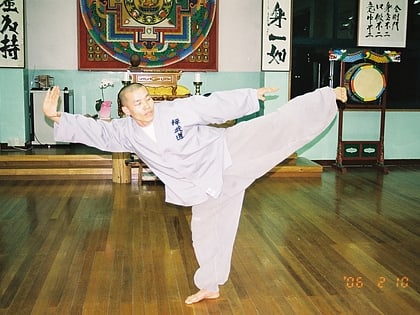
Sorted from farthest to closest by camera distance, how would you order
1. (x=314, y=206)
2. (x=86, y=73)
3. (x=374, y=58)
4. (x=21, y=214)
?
(x=86, y=73) → (x=374, y=58) → (x=314, y=206) → (x=21, y=214)

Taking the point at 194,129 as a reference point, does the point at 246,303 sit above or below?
below

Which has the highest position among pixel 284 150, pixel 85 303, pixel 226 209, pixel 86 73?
pixel 86 73

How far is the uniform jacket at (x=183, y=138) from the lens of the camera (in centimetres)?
263

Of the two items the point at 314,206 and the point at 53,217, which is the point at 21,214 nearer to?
the point at 53,217

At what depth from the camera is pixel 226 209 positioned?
9.38 ft

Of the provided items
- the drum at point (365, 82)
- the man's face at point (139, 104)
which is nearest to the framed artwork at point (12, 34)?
the drum at point (365, 82)

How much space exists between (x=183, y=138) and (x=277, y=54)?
4.36m

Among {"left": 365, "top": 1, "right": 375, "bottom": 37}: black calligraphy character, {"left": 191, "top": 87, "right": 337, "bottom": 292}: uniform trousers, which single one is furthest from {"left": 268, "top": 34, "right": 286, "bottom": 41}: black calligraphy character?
{"left": 191, "top": 87, "right": 337, "bottom": 292}: uniform trousers

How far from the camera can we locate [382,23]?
23.6 feet

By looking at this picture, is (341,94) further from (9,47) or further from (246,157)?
(9,47)

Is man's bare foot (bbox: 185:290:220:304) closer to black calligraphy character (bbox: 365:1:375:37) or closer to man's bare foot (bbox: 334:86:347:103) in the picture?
man's bare foot (bbox: 334:86:347:103)

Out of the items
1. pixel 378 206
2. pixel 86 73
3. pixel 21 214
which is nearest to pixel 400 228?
pixel 378 206

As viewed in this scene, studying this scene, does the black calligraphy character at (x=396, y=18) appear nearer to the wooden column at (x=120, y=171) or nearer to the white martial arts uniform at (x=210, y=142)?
the wooden column at (x=120, y=171)

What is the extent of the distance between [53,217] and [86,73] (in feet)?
10.7
